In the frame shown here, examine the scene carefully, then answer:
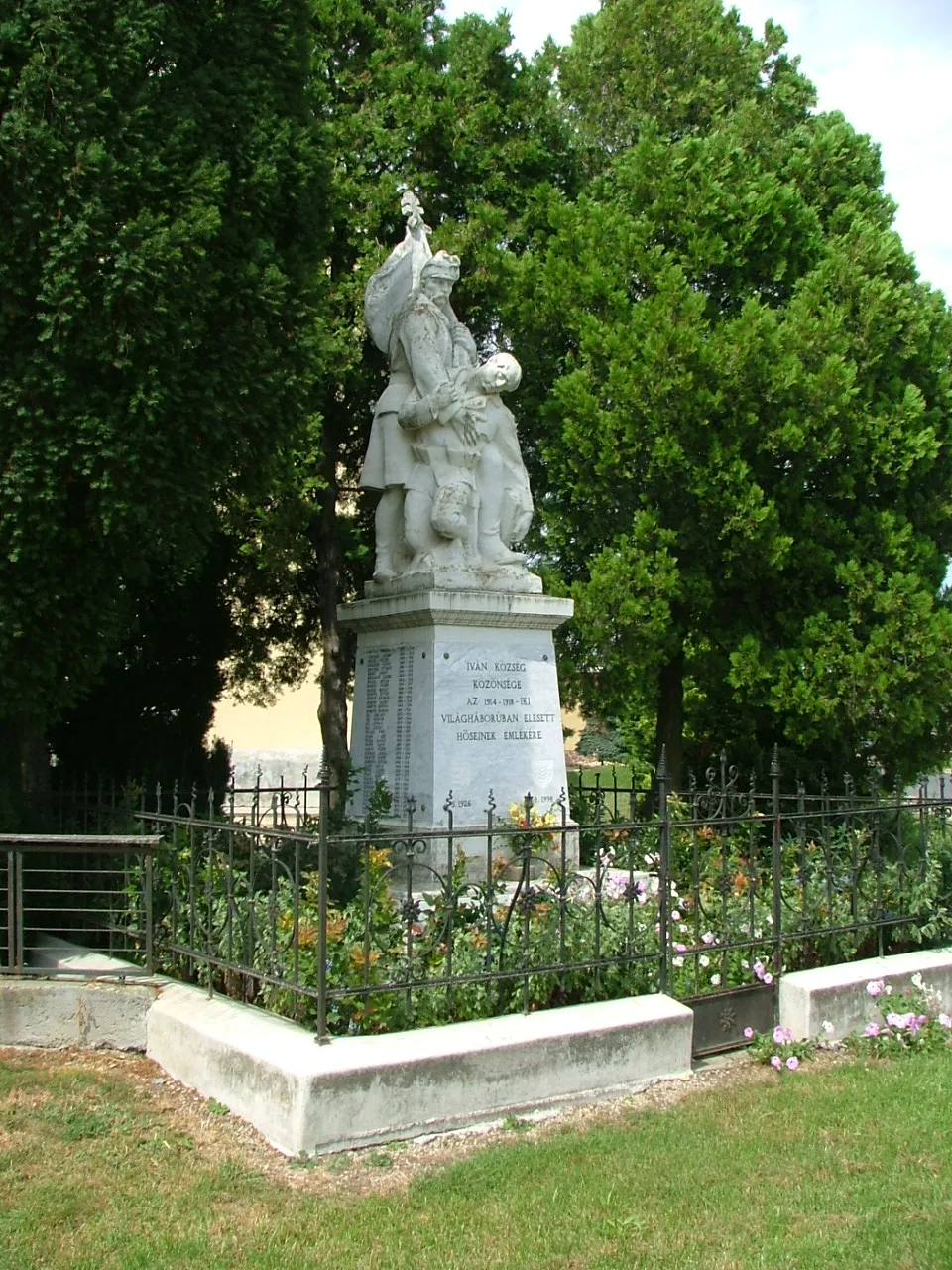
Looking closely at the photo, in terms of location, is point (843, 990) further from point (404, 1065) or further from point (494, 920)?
point (404, 1065)

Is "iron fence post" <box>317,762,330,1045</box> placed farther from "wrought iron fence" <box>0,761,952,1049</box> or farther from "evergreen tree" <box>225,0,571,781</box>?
"evergreen tree" <box>225,0,571,781</box>

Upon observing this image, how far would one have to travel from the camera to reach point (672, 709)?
12.9 m

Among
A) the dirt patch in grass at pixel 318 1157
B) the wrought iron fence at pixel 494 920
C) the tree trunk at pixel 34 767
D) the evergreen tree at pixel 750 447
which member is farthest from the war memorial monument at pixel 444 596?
the evergreen tree at pixel 750 447

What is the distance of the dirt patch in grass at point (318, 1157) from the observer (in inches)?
167

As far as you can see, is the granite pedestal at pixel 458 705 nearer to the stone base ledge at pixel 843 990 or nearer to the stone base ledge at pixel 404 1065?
the stone base ledge at pixel 843 990

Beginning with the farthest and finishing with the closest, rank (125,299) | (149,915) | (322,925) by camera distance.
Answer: (125,299)
(149,915)
(322,925)

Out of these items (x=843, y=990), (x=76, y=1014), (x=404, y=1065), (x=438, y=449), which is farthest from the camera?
(x=438, y=449)

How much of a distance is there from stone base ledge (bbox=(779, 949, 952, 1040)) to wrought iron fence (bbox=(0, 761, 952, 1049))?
0.12 meters

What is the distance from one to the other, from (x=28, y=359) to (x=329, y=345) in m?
2.32

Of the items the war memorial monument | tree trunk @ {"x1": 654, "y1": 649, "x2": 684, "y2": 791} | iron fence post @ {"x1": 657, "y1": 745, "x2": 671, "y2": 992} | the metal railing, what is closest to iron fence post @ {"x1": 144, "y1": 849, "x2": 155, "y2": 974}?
the metal railing

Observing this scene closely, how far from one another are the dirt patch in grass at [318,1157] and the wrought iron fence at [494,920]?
17.5 inches

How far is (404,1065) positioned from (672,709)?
8701mm

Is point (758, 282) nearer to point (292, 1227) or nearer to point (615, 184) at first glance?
point (615, 184)

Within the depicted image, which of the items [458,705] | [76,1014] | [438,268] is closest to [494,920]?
[76,1014]
